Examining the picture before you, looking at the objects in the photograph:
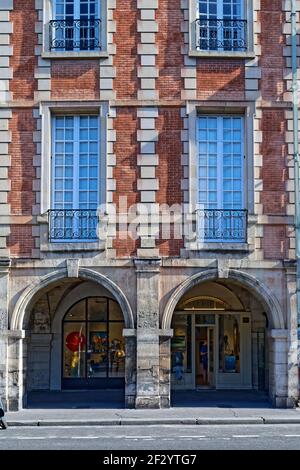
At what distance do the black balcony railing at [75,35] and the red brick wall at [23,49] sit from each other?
51 centimetres

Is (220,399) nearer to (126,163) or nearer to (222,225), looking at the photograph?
(222,225)

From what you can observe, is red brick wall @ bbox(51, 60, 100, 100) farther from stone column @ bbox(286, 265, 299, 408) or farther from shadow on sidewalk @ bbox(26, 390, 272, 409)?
shadow on sidewalk @ bbox(26, 390, 272, 409)

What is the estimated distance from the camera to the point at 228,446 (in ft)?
47.8

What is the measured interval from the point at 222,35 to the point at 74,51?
12.1ft

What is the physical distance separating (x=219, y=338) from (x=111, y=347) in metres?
3.17

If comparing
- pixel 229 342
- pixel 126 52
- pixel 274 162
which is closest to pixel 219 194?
pixel 274 162

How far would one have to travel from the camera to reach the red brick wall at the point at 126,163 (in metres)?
21.2

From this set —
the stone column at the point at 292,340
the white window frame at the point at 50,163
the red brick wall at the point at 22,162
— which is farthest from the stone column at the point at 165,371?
the red brick wall at the point at 22,162

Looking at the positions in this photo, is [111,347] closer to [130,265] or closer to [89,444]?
[130,265]

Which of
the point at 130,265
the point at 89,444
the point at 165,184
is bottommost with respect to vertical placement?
the point at 89,444

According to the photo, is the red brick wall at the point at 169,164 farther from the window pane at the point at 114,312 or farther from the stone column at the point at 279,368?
the window pane at the point at 114,312

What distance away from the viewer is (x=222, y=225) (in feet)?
70.2

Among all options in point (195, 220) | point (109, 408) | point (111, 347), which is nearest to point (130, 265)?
point (195, 220)

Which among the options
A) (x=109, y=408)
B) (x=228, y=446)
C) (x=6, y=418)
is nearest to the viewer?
(x=228, y=446)
